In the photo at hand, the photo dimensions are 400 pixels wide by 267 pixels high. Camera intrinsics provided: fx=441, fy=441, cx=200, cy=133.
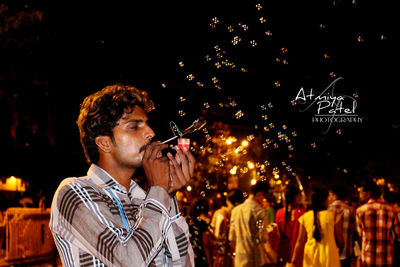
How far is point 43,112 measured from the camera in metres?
12.7

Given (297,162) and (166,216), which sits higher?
(297,162)

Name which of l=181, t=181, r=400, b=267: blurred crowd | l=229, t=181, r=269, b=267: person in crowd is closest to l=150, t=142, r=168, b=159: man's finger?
l=181, t=181, r=400, b=267: blurred crowd

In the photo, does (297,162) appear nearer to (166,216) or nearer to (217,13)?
(217,13)

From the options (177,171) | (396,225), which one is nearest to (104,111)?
(177,171)

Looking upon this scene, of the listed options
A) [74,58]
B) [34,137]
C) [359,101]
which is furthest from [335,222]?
[359,101]

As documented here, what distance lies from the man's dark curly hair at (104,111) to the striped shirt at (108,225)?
0.69 ft

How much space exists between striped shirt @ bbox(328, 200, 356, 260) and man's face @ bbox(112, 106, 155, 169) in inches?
244

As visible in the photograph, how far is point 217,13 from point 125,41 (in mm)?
2521

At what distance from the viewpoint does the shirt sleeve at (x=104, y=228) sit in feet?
5.68

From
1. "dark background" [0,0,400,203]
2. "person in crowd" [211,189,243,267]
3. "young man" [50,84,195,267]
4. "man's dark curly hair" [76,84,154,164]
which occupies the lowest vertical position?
"person in crowd" [211,189,243,267]

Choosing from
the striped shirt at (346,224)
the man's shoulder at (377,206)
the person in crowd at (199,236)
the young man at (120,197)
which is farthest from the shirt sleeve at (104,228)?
the man's shoulder at (377,206)

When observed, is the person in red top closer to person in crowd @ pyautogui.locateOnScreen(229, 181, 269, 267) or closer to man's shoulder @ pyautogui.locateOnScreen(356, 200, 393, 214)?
man's shoulder @ pyautogui.locateOnScreen(356, 200, 393, 214)

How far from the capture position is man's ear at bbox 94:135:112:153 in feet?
7.18

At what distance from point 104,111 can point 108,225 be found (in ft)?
2.04
